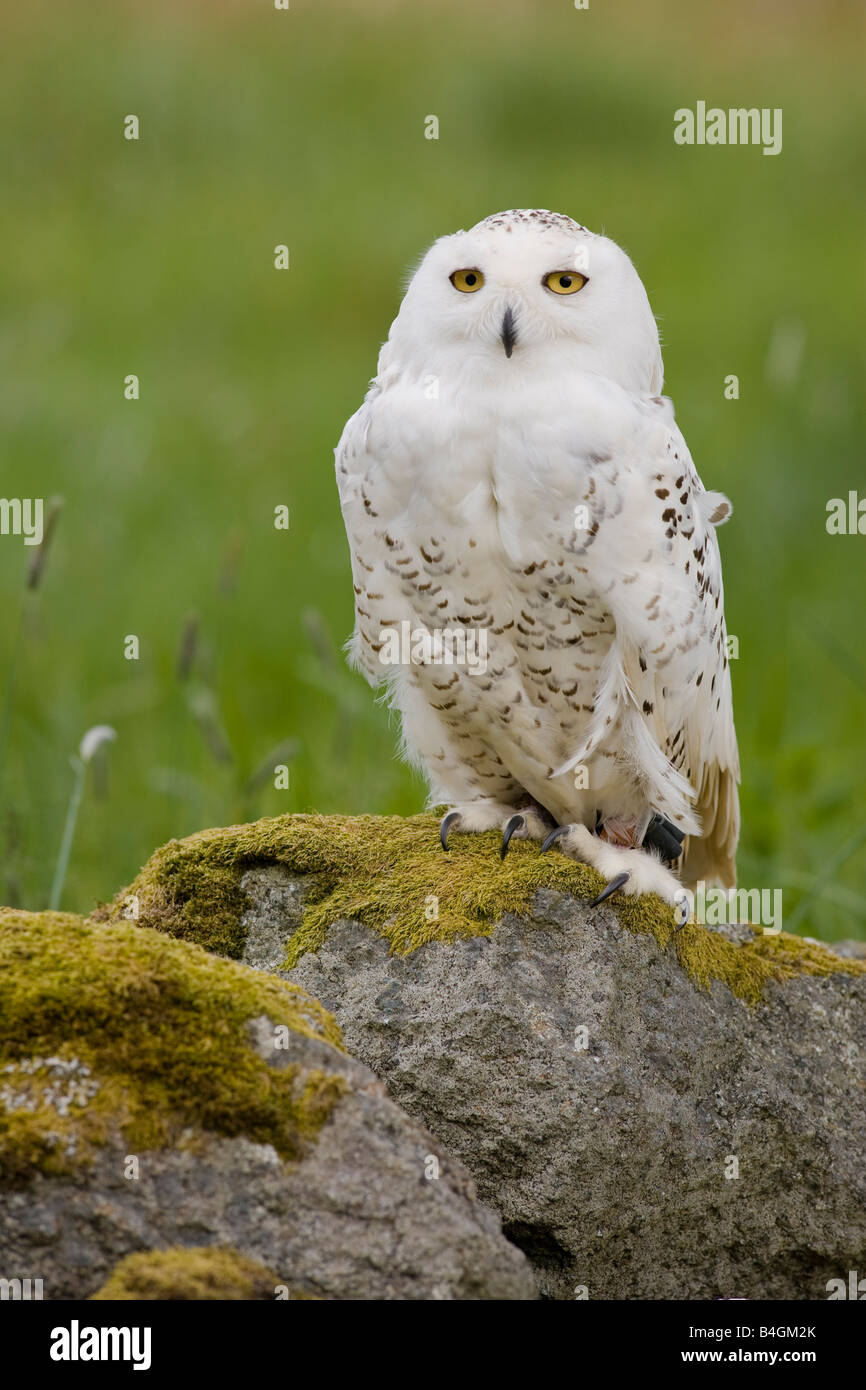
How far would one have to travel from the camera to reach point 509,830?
3.82 m

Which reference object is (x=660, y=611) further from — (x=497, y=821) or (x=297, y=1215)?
(x=297, y=1215)

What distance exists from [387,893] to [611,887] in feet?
1.62

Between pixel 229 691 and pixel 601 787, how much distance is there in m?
3.86

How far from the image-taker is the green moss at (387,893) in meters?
3.42

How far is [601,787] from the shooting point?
4004 mm

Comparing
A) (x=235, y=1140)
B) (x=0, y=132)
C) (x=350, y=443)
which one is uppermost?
(x=0, y=132)

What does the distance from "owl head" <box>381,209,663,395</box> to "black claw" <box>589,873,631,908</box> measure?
1.14 m

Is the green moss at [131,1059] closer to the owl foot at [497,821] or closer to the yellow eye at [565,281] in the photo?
the owl foot at [497,821]

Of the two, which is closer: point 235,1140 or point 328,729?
point 235,1140

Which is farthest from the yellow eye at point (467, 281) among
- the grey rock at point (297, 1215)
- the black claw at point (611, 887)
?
the grey rock at point (297, 1215)

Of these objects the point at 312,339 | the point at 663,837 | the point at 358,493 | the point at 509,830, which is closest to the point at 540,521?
the point at 358,493

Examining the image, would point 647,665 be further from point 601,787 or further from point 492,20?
point 492,20

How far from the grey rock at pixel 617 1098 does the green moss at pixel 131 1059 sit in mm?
532

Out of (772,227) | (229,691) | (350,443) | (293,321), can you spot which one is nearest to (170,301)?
(293,321)
